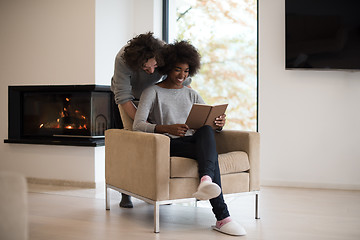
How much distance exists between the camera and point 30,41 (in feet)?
15.9

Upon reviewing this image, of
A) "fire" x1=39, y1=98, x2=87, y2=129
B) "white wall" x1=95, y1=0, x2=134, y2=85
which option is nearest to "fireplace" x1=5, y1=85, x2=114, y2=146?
"fire" x1=39, y1=98, x2=87, y2=129

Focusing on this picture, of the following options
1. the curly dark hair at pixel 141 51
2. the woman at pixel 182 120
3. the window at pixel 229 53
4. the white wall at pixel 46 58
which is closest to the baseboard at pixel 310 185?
the window at pixel 229 53

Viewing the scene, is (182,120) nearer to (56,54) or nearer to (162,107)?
(162,107)

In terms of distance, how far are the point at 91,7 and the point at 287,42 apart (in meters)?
1.86

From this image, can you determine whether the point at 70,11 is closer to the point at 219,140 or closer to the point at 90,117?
the point at 90,117

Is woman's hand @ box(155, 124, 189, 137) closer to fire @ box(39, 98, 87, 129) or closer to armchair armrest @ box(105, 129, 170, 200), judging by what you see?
armchair armrest @ box(105, 129, 170, 200)

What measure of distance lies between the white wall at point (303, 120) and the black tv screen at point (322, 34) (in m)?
0.16

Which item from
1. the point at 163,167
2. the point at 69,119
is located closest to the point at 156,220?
the point at 163,167

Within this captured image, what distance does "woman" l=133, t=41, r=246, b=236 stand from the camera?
290 centimetres

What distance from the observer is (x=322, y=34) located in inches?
173

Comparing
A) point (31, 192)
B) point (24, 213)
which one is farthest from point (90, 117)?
point (24, 213)

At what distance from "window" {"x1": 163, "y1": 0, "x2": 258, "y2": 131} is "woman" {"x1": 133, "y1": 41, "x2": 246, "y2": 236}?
5.13 ft

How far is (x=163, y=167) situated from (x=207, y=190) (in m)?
0.32

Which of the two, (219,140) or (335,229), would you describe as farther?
(219,140)
